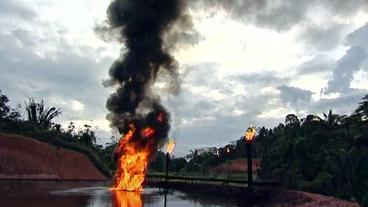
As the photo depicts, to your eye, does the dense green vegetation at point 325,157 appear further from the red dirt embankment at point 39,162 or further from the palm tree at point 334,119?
the red dirt embankment at point 39,162

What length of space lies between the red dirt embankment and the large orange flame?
11.9 metres

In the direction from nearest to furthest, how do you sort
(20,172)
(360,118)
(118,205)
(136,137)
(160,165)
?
1. (118,205)
2. (360,118)
3. (136,137)
4. (20,172)
5. (160,165)

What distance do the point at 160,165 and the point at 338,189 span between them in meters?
Result: 55.3

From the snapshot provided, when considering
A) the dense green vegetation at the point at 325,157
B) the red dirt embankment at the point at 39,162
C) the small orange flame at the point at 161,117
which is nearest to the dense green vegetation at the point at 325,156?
the dense green vegetation at the point at 325,157

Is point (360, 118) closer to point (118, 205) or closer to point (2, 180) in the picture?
point (118, 205)

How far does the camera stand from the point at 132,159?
42.0 m

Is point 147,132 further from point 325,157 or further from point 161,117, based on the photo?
point 325,157

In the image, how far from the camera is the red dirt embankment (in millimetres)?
49156

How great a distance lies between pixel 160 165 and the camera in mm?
84438

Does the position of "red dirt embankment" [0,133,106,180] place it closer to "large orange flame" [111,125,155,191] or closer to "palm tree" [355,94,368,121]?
"large orange flame" [111,125,155,191]

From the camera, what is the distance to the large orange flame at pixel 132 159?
137 ft

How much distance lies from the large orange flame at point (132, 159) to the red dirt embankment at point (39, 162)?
11936 mm

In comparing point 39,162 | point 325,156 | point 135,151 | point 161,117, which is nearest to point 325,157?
point 325,156

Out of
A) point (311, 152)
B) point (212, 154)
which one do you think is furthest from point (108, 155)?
point (311, 152)
